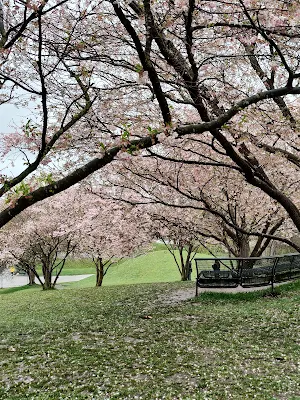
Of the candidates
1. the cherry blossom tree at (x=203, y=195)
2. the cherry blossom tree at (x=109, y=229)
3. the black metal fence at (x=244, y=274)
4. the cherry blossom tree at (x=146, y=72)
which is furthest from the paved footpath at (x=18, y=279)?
the cherry blossom tree at (x=146, y=72)

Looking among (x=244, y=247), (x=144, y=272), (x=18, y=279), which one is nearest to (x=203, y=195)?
(x=244, y=247)

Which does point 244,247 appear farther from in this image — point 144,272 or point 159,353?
point 144,272

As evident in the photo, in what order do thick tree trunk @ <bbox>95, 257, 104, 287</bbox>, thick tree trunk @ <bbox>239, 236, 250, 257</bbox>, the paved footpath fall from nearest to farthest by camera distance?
thick tree trunk @ <bbox>239, 236, 250, 257</bbox> < thick tree trunk @ <bbox>95, 257, 104, 287</bbox> < the paved footpath

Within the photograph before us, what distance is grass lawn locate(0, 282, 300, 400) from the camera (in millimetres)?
4559

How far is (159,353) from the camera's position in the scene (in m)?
6.05

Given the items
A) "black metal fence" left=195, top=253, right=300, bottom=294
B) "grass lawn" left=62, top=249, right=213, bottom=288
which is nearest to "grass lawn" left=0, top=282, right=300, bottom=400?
"black metal fence" left=195, top=253, right=300, bottom=294

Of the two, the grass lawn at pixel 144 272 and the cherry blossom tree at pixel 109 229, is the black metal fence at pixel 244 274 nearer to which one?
the cherry blossom tree at pixel 109 229

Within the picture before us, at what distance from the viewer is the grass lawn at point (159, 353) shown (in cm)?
456

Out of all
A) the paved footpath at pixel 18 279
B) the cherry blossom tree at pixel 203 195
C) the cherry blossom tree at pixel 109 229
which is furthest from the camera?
the paved footpath at pixel 18 279

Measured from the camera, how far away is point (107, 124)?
8.69m

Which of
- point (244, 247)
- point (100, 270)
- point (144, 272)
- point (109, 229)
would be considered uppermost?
point (109, 229)

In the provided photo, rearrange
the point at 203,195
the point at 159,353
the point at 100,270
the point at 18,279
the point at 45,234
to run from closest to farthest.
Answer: the point at 159,353
the point at 203,195
the point at 45,234
the point at 100,270
the point at 18,279

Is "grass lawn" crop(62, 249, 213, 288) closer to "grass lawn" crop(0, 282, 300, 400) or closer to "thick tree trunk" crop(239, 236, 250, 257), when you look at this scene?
"thick tree trunk" crop(239, 236, 250, 257)

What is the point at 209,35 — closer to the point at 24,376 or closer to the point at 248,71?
the point at 248,71
